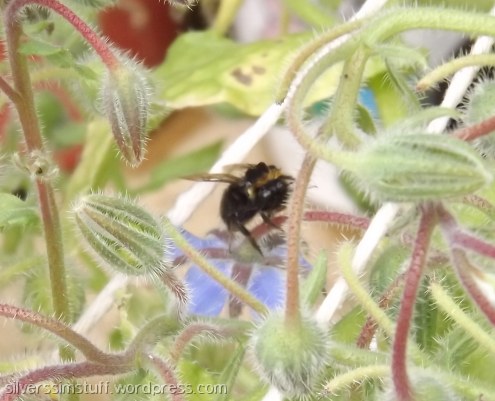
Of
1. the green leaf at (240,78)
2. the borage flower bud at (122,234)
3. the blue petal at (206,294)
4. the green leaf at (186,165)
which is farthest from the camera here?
the green leaf at (186,165)

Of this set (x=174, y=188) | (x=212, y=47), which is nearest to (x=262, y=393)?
(x=212, y=47)

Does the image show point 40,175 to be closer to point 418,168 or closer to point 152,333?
point 152,333

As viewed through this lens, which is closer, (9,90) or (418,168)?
(418,168)

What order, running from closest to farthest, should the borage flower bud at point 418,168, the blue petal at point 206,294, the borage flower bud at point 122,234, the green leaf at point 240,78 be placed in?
the borage flower bud at point 418,168
the borage flower bud at point 122,234
the blue petal at point 206,294
the green leaf at point 240,78

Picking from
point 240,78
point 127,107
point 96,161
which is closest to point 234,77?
point 240,78

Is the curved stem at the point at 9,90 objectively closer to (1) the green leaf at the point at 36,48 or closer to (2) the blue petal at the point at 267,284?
(1) the green leaf at the point at 36,48

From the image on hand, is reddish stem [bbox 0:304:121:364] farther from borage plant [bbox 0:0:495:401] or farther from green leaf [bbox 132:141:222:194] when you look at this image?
green leaf [bbox 132:141:222:194]

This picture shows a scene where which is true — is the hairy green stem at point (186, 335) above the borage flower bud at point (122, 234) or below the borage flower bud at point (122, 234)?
below

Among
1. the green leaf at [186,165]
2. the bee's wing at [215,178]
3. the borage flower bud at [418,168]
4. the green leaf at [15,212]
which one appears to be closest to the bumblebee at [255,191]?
the bee's wing at [215,178]
